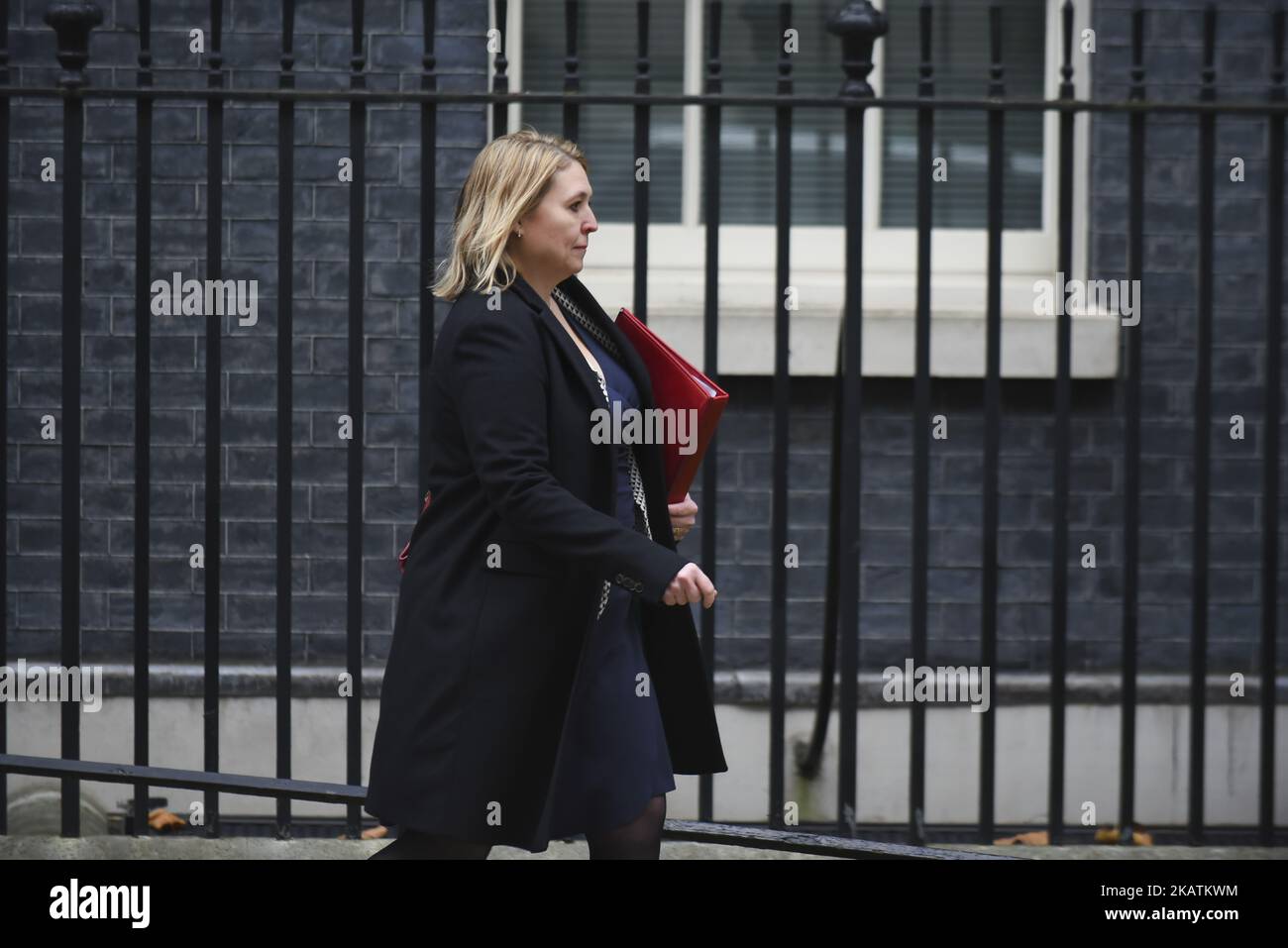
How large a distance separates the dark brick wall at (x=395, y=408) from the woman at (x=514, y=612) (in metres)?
3.06

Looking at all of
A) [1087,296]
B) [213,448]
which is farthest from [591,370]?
[1087,296]

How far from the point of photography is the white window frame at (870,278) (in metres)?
6.20

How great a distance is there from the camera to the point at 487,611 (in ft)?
10.4

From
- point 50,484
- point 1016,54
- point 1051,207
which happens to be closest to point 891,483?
point 1051,207

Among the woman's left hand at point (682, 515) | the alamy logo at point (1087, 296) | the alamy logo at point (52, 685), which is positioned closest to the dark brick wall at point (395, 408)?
the alamy logo at point (1087, 296)

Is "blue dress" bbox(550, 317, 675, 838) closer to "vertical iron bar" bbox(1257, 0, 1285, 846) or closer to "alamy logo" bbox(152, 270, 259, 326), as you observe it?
"vertical iron bar" bbox(1257, 0, 1285, 846)

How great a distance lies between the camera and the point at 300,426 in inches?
248

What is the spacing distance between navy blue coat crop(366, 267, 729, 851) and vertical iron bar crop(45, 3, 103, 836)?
4.37ft

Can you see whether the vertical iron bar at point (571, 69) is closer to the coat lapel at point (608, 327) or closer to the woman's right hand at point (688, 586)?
the coat lapel at point (608, 327)

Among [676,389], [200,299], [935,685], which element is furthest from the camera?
[935,685]

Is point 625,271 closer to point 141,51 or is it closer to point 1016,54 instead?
point 1016,54

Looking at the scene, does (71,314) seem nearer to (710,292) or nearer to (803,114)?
(710,292)

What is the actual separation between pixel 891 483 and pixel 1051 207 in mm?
1233

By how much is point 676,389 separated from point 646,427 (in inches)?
5.0
